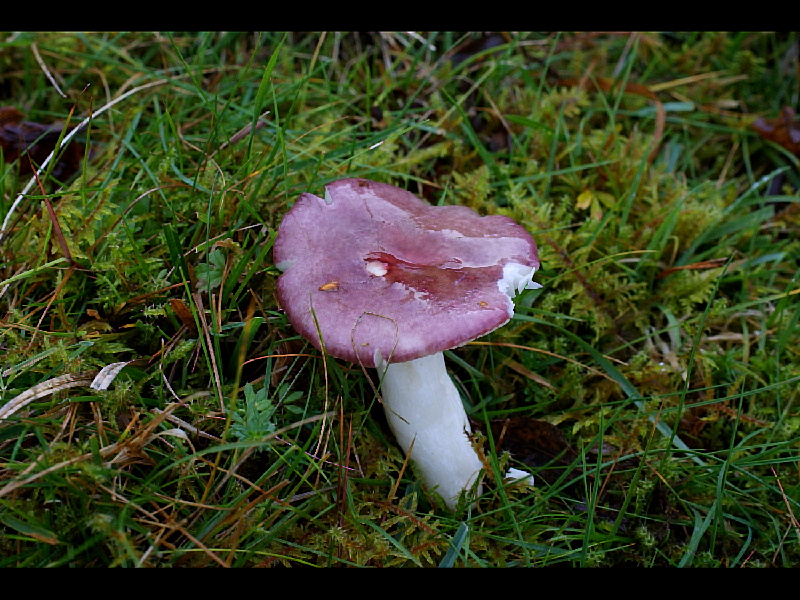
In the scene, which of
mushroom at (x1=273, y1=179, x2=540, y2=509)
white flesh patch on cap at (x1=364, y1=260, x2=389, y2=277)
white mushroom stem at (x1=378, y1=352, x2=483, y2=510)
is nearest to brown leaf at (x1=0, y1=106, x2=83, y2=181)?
mushroom at (x1=273, y1=179, x2=540, y2=509)

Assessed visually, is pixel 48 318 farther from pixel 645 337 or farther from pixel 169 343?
pixel 645 337

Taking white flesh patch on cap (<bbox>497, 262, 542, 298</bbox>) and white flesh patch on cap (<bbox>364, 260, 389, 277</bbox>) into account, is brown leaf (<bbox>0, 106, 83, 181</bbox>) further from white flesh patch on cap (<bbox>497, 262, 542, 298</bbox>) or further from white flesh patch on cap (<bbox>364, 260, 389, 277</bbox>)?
Result: white flesh patch on cap (<bbox>497, 262, 542, 298</bbox>)

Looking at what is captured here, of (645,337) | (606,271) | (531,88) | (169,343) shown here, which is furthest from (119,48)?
(645,337)

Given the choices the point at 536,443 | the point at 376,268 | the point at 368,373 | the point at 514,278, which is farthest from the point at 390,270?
the point at 536,443

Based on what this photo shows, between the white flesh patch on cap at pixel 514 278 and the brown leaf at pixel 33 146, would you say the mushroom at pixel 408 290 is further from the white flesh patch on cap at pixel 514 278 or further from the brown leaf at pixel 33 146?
the brown leaf at pixel 33 146

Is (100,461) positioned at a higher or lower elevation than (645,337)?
higher

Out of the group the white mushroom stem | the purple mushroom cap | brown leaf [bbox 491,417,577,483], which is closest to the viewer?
the purple mushroom cap

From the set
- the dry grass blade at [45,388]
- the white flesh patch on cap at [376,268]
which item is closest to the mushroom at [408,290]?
the white flesh patch on cap at [376,268]
